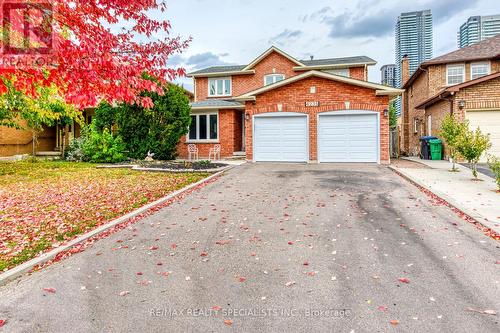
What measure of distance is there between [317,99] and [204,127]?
7.86 metres

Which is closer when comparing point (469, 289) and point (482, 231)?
point (469, 289)

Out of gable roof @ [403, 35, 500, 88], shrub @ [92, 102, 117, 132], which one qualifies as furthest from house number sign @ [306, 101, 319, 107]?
shrub @ [92, 102, 117, 132]

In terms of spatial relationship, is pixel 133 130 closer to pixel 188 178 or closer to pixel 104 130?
pixel 104 130

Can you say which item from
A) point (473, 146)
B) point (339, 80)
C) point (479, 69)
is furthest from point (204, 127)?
point (479, 69)

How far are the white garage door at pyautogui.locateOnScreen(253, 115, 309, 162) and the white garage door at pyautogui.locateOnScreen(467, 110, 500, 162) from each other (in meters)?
8.09

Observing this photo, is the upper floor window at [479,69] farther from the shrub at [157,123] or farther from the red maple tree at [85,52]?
the red maple tree at [85,52]

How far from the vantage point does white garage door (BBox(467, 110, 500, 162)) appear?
1589cm

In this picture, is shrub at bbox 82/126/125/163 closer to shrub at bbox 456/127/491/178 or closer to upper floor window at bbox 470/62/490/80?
shrub at bbox 456/127/491/178

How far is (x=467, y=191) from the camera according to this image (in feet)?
29.4

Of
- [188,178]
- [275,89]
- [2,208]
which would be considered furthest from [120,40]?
[275,89]

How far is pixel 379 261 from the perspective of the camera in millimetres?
4449

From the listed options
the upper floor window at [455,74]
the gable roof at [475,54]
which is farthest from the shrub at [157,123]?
the upper floor window at [455,74]

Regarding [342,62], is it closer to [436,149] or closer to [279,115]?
[436,149]

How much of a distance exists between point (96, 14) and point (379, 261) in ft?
22.3
